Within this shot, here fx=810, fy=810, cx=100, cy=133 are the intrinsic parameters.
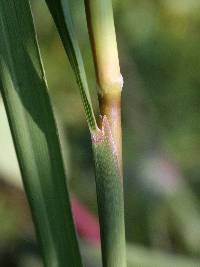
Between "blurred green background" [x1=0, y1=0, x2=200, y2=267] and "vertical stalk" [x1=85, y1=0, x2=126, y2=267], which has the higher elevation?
"blurred green background" [x1=0, y1=0, x2=200, y2=267]

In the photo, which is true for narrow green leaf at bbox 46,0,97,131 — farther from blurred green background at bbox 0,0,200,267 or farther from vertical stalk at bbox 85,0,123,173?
blurred green background at bbox 0,0,200,267

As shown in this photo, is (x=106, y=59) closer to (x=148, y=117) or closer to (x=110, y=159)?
(x=110, y=159)

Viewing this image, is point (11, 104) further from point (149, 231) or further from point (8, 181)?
point (149, 231)

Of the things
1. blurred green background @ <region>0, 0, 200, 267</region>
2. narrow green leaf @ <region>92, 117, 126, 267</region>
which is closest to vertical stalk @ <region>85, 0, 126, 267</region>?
narrow green leaf @ <region>92, 117, 126, 267</region>

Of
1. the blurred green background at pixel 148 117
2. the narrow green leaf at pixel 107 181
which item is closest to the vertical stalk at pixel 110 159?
the narrow green leaf at pixel 107 181

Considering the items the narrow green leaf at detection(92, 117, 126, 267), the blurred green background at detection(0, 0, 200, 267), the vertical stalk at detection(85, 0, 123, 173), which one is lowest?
the narrow green leaf at detection(92, 117, 126, 267)

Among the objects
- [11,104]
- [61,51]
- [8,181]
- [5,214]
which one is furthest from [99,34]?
[61,51]

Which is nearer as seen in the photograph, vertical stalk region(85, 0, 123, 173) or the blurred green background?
vertical stalk region(85, 0, 123, 173)
